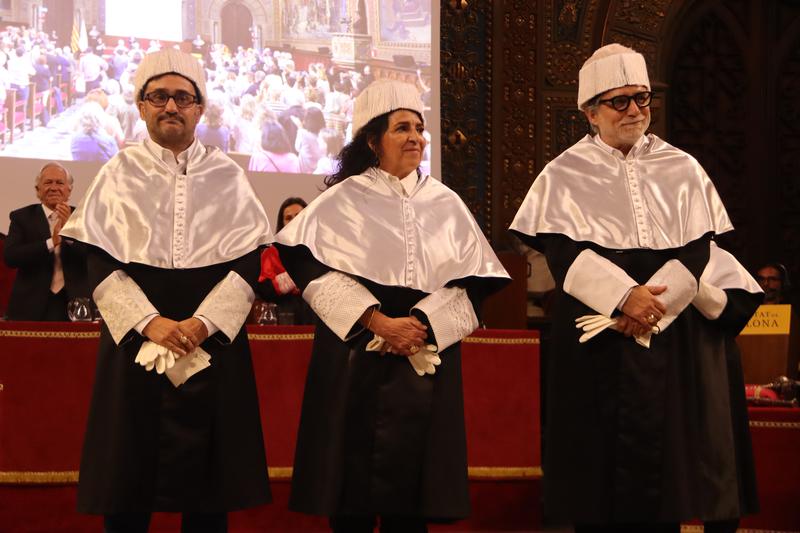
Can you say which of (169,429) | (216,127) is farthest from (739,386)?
(216,127)

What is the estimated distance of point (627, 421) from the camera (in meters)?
3.73

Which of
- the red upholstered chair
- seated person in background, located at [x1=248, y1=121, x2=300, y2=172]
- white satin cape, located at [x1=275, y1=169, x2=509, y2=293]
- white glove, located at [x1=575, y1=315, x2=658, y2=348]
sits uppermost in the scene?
seated person in background, located at [x1=248, y1=121, x2=300, y2=172]

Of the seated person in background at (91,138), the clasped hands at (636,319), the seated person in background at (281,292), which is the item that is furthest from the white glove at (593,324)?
the seated person in background at (91,138)

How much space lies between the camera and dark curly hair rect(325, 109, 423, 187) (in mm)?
3920

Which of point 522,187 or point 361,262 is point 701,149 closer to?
point 522,187

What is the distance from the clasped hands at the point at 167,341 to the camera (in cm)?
351

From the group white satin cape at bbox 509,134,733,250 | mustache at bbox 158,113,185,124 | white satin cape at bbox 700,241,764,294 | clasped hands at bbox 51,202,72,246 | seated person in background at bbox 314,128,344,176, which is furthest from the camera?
seated person in background at bbox 314,128,344,176

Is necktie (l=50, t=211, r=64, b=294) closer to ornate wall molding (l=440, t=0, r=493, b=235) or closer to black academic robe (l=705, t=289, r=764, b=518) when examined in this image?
ornate wall molding (l=440, t=0, r=493, b=235)

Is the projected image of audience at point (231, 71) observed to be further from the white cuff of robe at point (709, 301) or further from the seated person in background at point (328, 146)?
the white cuff of robe at point (709, 301)

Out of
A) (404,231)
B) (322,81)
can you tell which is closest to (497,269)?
(404,231)

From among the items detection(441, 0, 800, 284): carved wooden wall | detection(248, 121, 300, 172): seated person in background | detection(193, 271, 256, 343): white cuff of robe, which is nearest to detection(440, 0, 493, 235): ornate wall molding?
detection(441, 0, 800, 284): carved wooden wall

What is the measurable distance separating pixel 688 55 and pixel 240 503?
6.59 metres

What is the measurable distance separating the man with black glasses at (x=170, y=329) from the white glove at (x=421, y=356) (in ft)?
1.38

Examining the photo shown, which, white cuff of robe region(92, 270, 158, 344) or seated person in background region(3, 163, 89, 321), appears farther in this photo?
seated person in background region(3, 163, 89, 321)
